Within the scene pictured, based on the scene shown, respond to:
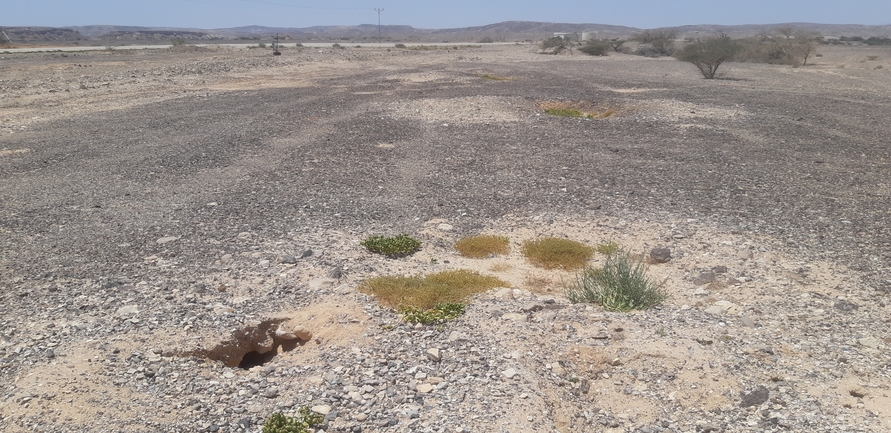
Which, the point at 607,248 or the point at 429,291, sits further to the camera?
the point at 607,248

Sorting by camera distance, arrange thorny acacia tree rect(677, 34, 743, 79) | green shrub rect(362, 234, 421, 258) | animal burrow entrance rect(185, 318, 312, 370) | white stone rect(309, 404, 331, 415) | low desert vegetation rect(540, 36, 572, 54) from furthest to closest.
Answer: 1. low desert vegetation rect(540, 36, 572, 54)
2. thorny acacia tree rect(677, 34, 743, 79)
3. green shrub rect(362, 234, 421, 258)
4. animal burrow entrance rect(185, 318, 312, 370)
5. white stone rect(309, 404, 331, 415)

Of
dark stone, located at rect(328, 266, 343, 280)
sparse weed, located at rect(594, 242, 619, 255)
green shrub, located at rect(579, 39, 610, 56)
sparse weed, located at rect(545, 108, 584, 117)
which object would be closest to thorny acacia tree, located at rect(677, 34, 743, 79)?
sparse weed, located at rect(545, 108, 584, 117)

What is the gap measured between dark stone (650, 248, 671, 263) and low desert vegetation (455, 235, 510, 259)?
178 cm

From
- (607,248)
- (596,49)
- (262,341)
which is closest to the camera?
(262,341)

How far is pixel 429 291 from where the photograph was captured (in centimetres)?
639

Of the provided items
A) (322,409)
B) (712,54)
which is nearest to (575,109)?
(712,54)

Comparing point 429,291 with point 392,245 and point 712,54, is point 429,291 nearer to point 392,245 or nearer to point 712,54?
point 392,245

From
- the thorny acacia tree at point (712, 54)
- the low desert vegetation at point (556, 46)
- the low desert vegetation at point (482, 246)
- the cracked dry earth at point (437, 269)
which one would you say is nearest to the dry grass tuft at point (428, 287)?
the cracked dry earth at point (437, 269)

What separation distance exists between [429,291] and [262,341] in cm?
172

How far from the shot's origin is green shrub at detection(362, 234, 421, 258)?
7.63 metres

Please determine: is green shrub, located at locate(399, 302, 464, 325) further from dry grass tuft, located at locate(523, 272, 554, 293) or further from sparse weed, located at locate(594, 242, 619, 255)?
sparse weed, located at locate(594, 242, 619, 255)

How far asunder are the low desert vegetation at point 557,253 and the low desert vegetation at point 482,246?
29cm

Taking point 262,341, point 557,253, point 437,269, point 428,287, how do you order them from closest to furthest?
1. point 262,341
2. point 428,287
3. point 437,269
4. point 557,253

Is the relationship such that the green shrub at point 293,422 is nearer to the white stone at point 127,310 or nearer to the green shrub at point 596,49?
the white stone at point 127,310
